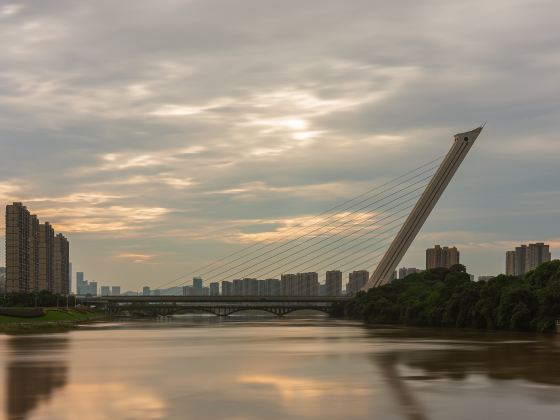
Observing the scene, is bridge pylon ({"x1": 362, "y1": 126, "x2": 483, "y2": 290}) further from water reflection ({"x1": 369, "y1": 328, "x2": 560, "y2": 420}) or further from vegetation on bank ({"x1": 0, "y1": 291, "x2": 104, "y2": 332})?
water reflection ({"x1": 369, "y1": 328, "x2": 560, "y2": 420})

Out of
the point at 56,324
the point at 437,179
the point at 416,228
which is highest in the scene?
the point at 437,179

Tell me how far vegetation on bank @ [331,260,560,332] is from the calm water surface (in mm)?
27830

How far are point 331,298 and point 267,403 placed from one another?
140898mm

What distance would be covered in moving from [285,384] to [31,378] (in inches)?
435

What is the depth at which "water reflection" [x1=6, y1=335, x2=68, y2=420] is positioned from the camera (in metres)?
26.2

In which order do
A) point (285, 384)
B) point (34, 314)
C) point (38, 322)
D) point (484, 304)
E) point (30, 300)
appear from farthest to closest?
1. point (30, 300)
2. point (34, 314)
3. point (38, 322)
4. point (484, 304)
5. point (285, 384)

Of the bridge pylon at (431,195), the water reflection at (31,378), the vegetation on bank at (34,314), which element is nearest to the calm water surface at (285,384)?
the water reflection at (31,378)

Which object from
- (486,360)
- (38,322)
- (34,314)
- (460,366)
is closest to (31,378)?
(460,366)

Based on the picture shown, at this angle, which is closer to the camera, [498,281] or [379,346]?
[379,346]

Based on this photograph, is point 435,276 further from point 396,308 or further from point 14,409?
point 14,409

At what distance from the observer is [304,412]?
2414 centimetres

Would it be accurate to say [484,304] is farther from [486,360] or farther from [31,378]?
[31,378]

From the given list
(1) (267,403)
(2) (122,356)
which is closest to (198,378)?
(1) (267,403)

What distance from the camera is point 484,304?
87.6 m
